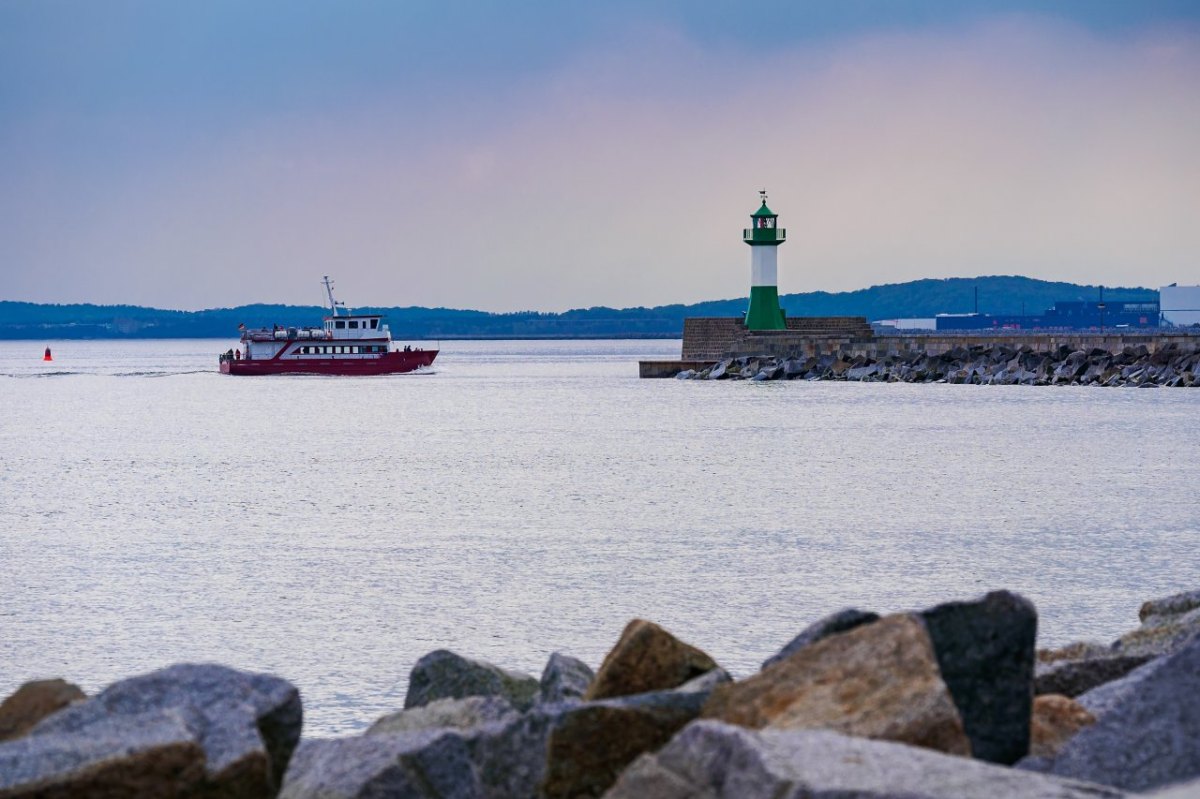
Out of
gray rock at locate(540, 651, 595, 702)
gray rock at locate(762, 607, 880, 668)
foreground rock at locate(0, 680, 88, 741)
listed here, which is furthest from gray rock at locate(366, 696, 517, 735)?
foreground rock at locate(0, 680, 88, 741)

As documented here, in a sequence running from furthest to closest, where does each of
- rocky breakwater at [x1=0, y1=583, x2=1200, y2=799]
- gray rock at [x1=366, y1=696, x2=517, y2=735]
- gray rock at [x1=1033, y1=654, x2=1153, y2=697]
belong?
gray rock at [x1=1033, y1=654, x2=1153, y2=697] < gray rock at [x1=366, y1=696, x2=517, y2=735] < rocky breakwater at [x1=0, y1=583, x2=1200, y2=799]

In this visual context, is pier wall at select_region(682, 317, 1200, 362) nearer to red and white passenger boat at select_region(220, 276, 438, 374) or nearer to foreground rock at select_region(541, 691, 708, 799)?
red and white passenger boat at select_region(220, 276, 438, 374)

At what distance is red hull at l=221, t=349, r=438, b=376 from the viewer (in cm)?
6097

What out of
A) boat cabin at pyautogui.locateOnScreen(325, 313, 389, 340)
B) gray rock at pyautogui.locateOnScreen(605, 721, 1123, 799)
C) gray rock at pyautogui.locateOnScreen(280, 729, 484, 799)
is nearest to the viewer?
gray rock at pyautogui.locateOnScreen(605, 721, 1123, 799)

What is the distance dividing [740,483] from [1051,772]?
14.7 meters

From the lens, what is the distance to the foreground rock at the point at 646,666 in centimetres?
468

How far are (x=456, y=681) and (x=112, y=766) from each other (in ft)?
6.60

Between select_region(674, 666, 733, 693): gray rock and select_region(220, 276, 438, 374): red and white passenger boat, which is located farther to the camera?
select_region(220, 276, 438, 374): red and white passenger boat

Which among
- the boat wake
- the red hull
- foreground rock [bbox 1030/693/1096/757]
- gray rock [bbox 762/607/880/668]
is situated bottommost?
the boat wake

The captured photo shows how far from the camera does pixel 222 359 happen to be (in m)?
69.8

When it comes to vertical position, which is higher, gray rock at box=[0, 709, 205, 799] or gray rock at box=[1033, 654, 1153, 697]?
gray rock at box=[0, 709, 205, 799]

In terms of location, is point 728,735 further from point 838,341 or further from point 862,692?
point 838,341

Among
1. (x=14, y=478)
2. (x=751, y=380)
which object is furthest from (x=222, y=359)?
(x=14, y=478)

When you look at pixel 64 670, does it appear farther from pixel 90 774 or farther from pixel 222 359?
pixel 222 359
